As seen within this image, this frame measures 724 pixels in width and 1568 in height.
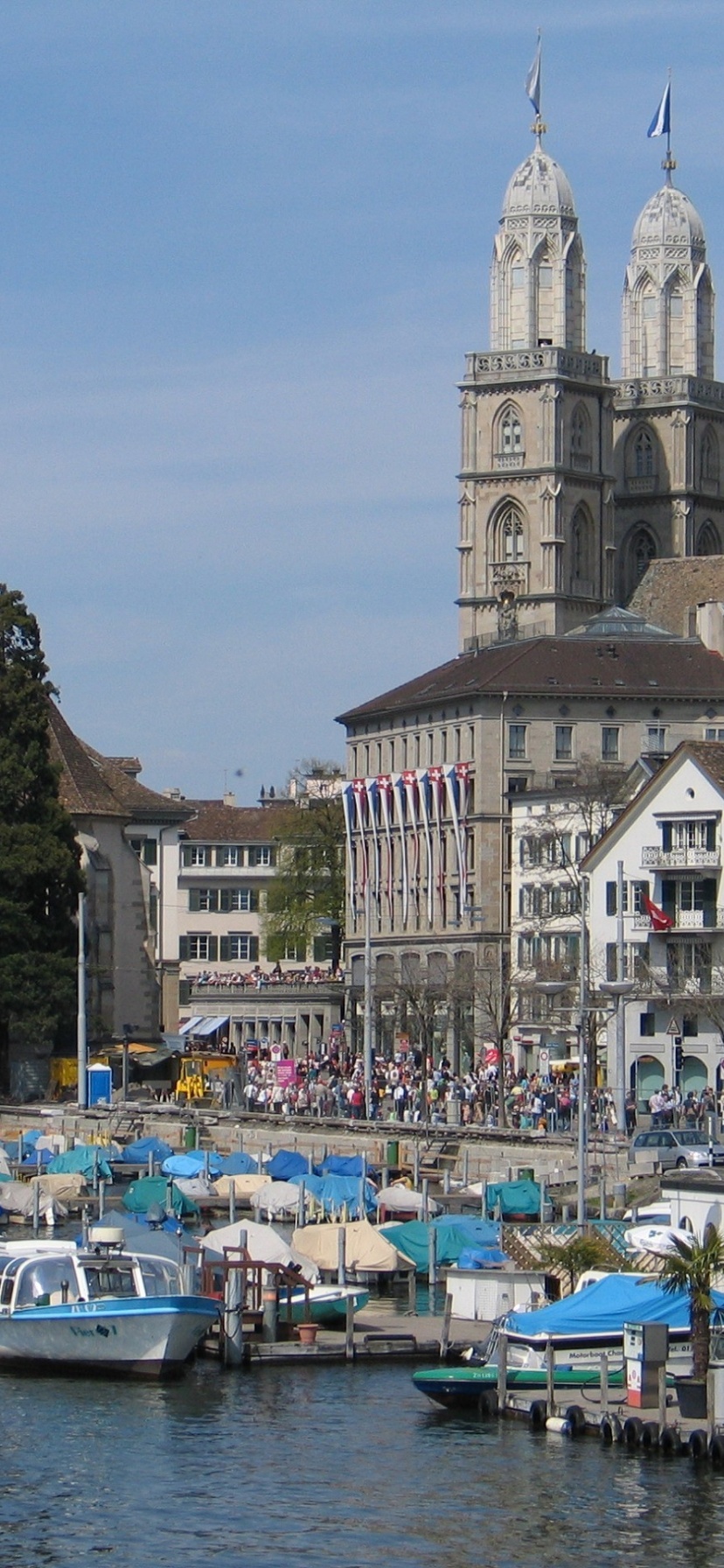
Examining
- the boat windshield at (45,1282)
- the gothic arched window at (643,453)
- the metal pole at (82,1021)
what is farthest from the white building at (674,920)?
the gothic arched window at (643,453)

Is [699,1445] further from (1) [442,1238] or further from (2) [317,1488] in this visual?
(1) [442,1238]

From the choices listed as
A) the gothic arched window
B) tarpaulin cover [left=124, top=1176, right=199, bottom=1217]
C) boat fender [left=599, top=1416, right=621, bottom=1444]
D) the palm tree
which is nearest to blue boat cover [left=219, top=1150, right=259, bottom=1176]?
tarpaulin cover [left=124, top=1176, right=199, bottom=1217]

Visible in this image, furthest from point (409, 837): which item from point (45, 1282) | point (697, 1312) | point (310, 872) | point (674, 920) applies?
point (697, 1312)

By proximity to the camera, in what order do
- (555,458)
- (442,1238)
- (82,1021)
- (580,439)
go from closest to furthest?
1. (442,1238)
2. (82,1021)
3. (555,458)
4. (580,439)

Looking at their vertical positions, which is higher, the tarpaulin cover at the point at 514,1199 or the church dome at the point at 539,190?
the church dome at the point at 539,190

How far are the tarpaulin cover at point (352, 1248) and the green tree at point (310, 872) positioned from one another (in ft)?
325

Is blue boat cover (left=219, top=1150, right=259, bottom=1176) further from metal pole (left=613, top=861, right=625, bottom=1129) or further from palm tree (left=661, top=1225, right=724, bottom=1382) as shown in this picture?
palm tree (left=661, top=1225, right=724, bottom=1382)

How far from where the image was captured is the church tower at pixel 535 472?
185 m

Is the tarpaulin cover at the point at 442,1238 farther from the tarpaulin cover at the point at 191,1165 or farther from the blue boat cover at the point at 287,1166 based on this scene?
the tarpaulin cover at the point at 191,1165

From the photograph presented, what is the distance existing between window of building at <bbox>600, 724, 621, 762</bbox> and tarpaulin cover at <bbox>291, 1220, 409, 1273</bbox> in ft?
234

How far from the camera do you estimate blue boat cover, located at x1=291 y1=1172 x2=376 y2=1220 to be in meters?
77.7

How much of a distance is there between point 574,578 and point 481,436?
9.58m

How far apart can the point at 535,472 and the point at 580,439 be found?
425cm

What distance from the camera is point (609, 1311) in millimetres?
51500
